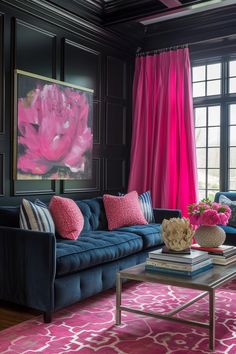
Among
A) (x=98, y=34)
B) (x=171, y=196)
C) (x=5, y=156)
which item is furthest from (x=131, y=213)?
(x=98, y=34)

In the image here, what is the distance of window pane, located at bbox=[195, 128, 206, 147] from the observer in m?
5.74

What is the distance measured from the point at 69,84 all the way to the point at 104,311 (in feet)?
8.67

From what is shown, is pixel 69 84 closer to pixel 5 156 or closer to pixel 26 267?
pixel 5 156

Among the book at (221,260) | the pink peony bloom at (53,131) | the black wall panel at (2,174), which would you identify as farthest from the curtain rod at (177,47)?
the book at (221,260)

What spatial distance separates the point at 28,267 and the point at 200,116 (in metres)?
3.52

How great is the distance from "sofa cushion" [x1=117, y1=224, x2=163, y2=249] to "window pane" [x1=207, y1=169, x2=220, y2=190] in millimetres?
1350

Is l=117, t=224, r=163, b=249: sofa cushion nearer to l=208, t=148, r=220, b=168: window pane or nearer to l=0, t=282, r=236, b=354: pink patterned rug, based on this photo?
l=0, t=282, r=236, b=354: pink patterned rug

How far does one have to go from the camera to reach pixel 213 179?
18.6 ft

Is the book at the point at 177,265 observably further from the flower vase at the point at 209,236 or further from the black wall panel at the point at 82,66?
the black wall panel at the point at 82,66

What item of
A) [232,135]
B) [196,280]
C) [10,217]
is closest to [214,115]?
[232,135]

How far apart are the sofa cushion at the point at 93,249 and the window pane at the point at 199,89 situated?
250cm

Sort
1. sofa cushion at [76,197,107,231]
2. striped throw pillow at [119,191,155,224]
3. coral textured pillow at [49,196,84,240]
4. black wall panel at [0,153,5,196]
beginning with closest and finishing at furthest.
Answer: coral textured pillow at [49,196,84,240] → black wall panel at [0,153,5,196] → sofa cushion at [76,197,107,231] → striped throw pillow at [119,191,155,224]

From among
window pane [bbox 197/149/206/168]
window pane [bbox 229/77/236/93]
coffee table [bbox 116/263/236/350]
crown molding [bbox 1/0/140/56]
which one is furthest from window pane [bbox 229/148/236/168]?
coffee table [bbox 116/263/236/350]

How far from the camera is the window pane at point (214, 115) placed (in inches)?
222
